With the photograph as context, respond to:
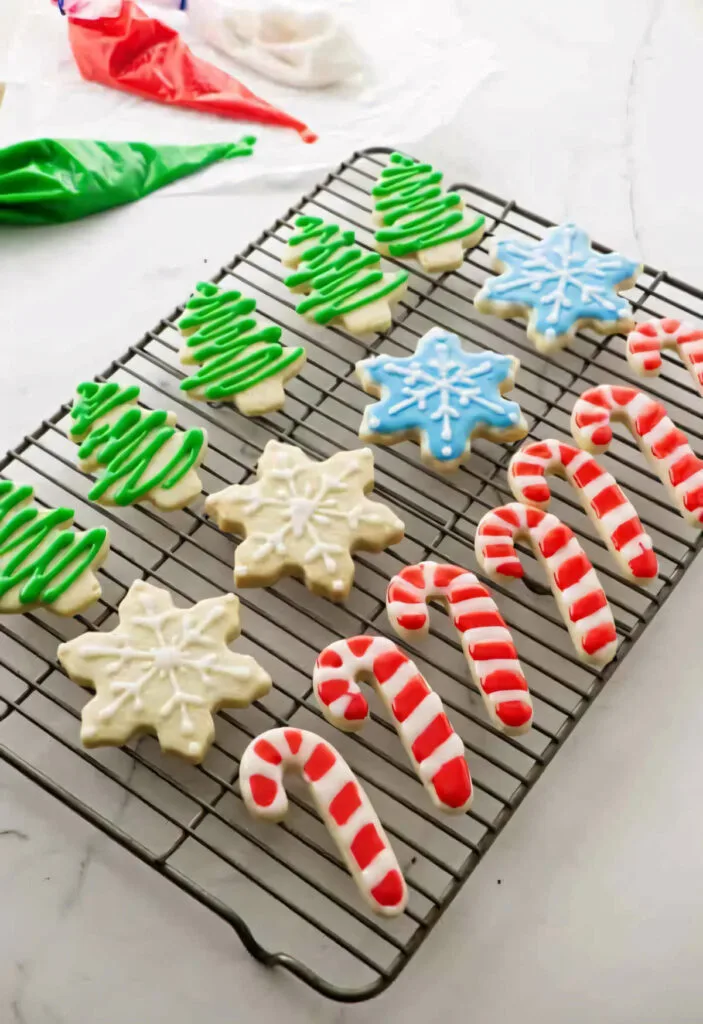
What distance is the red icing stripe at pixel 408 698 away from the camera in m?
1.29

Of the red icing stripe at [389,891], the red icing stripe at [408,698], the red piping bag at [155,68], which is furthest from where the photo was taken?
the red piping bag at [155,68]

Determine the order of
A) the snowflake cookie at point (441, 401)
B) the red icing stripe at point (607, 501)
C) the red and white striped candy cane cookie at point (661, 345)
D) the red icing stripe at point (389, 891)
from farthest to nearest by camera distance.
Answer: the red and white striped candy cane cookie at point (661, 345) < the snowflake cookie at point (441, 401) < the red icing stripe at point (607, 501) < the red icing stripe at point (389, 891)

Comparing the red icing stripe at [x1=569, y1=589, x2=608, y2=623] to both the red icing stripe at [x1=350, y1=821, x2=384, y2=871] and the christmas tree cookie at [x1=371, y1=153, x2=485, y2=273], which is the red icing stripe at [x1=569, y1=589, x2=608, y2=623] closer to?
the red icing stripe at [x1=350, y1=821, x2=384, y2=871]

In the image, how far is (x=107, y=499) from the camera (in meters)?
1.53

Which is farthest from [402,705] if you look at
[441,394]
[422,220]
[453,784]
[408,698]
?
[422,220]

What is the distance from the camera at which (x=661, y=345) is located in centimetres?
173

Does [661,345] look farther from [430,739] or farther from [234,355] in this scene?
[430,739]

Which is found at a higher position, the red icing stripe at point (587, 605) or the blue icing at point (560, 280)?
the blue icing at point (560, 280)

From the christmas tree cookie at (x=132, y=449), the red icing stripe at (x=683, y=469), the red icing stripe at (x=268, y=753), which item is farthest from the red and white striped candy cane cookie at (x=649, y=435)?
the red icing stripe at (x=268, y=753)

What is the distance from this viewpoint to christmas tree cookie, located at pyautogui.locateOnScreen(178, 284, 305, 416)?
1661mm

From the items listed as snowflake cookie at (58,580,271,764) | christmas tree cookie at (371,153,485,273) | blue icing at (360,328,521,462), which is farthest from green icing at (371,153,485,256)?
snowflake cookie at (58,580,271,764)

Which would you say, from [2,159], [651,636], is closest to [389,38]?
[2,159]

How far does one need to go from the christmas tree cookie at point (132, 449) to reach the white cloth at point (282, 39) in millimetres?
1077

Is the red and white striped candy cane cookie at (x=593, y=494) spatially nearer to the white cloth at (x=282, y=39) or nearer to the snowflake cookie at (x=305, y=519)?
the snowflake cookie at (x=305, y=519)
